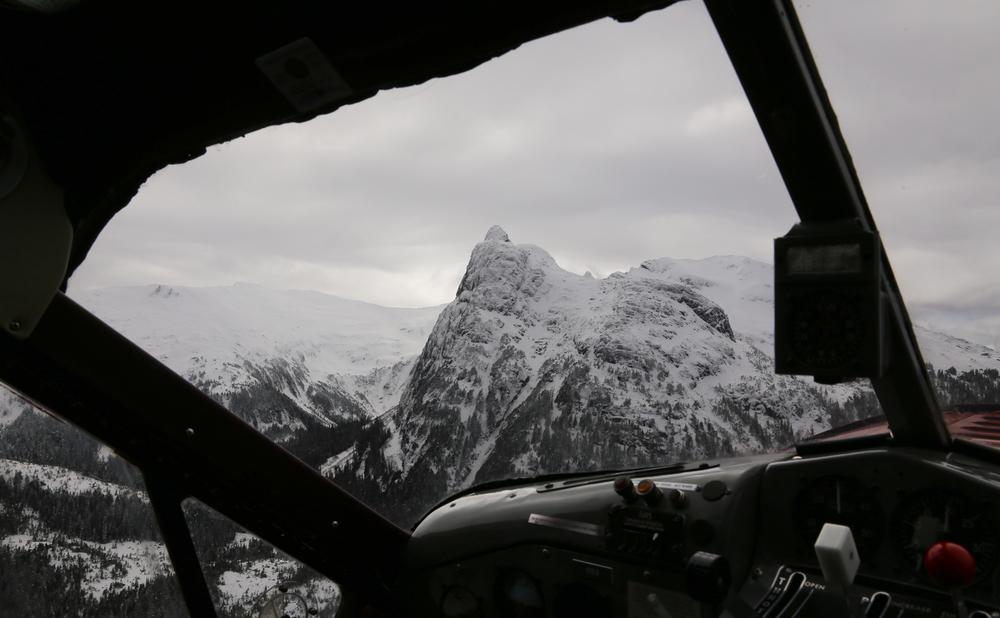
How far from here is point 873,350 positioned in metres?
1.33

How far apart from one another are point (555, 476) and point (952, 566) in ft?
4.11

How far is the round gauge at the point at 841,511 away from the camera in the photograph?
158 centimetres

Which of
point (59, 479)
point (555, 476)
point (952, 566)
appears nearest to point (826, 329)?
point (952, 566)

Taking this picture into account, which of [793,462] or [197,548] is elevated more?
[197,548]

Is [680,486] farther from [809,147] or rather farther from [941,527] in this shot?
[809,147]

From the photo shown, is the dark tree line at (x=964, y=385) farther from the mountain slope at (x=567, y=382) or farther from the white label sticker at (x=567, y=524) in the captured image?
the white label sticker at (x=567, y=524)

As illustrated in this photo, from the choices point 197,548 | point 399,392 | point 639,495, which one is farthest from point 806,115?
point 197,548

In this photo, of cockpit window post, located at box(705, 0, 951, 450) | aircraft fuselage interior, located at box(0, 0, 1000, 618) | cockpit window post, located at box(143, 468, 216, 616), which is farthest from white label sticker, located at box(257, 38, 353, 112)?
cockpit window post, located at box(143, 468, 216, 616)

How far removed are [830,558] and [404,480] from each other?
Result: 1.56 meters

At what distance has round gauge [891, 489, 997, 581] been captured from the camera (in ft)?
4.59

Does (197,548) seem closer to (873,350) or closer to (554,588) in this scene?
(554,588)

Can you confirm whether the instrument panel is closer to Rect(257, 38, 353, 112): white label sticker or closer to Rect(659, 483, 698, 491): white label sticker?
Rect(659, 483, 698, 491): white label sticker

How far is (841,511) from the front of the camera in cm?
164

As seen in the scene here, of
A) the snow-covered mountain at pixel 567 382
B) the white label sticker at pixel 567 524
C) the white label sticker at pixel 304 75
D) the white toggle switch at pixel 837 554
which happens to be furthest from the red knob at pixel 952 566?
the white label sticker at pixel 304 75
